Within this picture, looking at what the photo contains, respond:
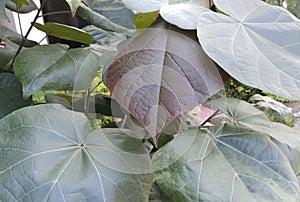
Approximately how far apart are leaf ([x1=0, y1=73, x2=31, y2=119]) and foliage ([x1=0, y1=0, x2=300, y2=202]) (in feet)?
0.33

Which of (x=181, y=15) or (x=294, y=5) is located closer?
(x=181, y=15)

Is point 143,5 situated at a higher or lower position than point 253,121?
higher

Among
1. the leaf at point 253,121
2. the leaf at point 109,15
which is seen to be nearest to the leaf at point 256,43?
the leaf at point 253,121

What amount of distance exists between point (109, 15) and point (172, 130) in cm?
30

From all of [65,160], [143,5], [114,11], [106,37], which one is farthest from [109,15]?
[65,160]

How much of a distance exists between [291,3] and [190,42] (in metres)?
0.29

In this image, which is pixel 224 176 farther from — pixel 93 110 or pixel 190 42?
pixel 93 110

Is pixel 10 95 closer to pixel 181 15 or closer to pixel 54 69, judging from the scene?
pixel 54 69

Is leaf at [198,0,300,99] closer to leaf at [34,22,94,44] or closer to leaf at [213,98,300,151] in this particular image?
leaf at [213,98,300,151]

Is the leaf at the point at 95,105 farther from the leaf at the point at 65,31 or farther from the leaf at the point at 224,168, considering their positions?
the leaf at the point at 224,168

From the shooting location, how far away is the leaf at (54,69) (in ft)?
1.63

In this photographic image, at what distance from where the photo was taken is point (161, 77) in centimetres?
39

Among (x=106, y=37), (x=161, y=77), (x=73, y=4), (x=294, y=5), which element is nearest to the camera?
(x=161, y=77)

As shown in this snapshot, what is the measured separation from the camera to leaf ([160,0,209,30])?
405 millimetres
